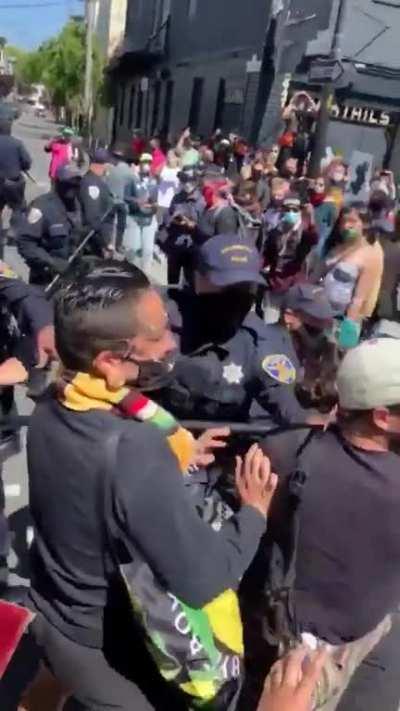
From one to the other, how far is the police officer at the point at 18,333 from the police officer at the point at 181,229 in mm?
3975

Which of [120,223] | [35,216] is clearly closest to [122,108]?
[120,223]

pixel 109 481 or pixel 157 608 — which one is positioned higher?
pixel 109 481

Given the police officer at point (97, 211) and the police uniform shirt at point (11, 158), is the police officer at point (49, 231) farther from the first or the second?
the police uniform shirt at point (11, 158)

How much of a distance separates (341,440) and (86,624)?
74cm

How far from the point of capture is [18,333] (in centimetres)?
459

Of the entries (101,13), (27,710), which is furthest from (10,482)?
(101,13)

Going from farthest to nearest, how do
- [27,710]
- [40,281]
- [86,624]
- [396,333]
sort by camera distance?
[396,333] → [40,281] → [27,710] → [86,624]

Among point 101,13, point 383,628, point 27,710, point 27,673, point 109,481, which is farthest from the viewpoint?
point 101,13

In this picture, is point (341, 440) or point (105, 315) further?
point (341, 440)

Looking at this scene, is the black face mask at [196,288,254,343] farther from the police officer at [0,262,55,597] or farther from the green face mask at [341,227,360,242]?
the green face mask at [341,227,360,242]

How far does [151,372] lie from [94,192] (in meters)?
6.51

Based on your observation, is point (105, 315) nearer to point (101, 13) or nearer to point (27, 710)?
point (27, 710)

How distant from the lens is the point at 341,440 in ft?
7.59

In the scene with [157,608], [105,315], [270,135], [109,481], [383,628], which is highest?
[105,315]
